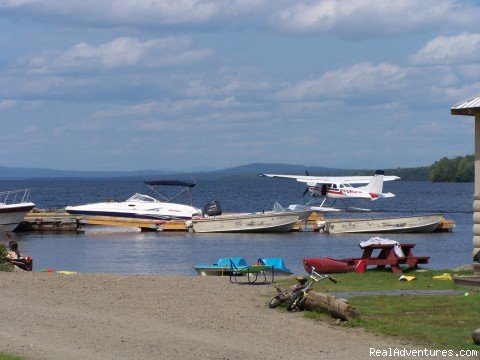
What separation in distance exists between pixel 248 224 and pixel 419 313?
35.3 metres

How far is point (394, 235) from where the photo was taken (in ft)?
153

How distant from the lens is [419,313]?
14.6 meters

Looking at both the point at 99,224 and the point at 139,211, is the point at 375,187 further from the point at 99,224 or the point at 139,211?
the point at 99,224

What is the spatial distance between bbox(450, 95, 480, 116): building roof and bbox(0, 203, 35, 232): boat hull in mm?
34358

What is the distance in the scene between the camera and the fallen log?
13.9 metres

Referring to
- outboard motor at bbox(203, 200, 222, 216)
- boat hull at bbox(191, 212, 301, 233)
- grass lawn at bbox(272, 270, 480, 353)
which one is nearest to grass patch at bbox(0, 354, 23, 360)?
grass lawn at bbox(272, 270, 480, 353)

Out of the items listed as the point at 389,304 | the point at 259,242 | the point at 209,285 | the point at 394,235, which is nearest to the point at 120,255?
the point at 259,242

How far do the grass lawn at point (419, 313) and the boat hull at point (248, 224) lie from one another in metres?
30.5

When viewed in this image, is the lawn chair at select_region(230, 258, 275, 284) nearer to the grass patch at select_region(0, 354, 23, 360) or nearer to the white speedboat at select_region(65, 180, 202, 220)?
the grass patch at select_region(0, 354, 23, 360)

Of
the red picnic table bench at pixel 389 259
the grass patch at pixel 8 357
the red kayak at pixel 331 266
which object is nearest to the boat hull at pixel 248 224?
the red picnic table bench at pixel 389 259

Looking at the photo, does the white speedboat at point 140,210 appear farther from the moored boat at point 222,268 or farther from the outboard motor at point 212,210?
the moored boat at point 222,268

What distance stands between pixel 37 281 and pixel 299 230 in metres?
32.1

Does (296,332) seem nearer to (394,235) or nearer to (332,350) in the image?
(332,350)

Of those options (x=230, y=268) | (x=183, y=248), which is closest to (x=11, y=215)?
(x=183, y=248)
